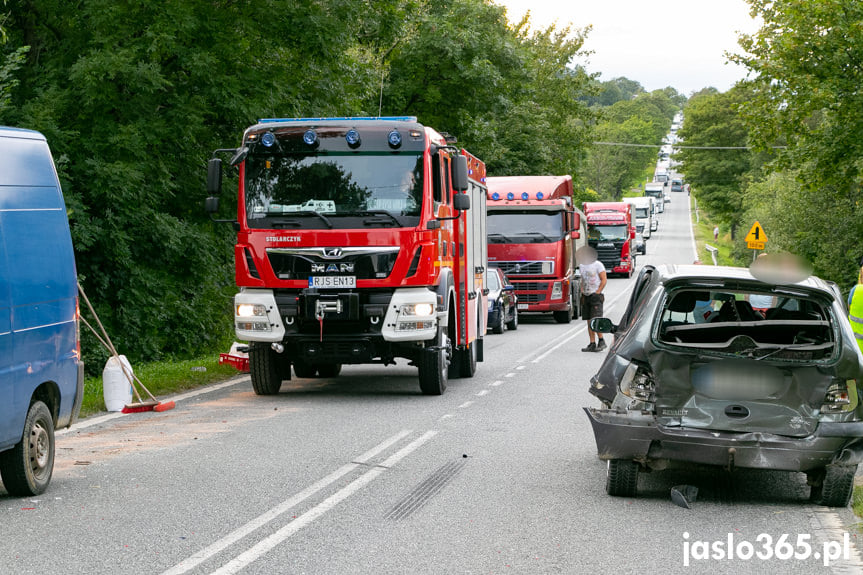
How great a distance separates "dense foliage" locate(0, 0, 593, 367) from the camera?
1761cm

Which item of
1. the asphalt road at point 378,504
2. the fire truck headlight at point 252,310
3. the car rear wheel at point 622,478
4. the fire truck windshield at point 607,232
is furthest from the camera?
the fire truck windshield at point 607,232

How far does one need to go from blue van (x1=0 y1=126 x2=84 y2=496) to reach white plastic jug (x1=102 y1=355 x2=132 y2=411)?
3514mm

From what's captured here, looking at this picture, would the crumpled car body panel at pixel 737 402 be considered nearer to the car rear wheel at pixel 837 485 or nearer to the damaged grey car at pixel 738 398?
the damaged grey car at pixel 738 398

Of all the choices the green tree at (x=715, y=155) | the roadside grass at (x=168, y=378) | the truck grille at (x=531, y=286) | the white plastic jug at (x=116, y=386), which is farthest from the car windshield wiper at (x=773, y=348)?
the green tree at (x=715, y=155)

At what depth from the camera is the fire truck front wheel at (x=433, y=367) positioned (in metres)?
13.5

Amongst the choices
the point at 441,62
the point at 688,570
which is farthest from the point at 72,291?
the point at 441,62

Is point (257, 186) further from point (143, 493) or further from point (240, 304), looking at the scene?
point (143, 493)

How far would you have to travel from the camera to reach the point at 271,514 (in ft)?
23.4

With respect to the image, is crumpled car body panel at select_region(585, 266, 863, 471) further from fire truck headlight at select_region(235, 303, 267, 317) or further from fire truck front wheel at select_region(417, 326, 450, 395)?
fire truck headlight at select_region(235, 303, 267, 317)

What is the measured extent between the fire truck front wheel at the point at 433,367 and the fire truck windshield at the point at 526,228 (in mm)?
15389

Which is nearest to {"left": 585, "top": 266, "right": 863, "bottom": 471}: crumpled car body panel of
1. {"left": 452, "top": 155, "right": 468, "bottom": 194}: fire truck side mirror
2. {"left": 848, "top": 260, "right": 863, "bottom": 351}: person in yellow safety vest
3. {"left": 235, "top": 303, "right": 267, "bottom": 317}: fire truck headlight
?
{"left": 848, "top": 260, "right": 863, "bottom": 351}: person in yellow safety vest

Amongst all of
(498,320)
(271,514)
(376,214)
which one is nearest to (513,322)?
(498,320)

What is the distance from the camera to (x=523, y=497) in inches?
306

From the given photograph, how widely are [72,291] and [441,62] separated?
91.1 feet
